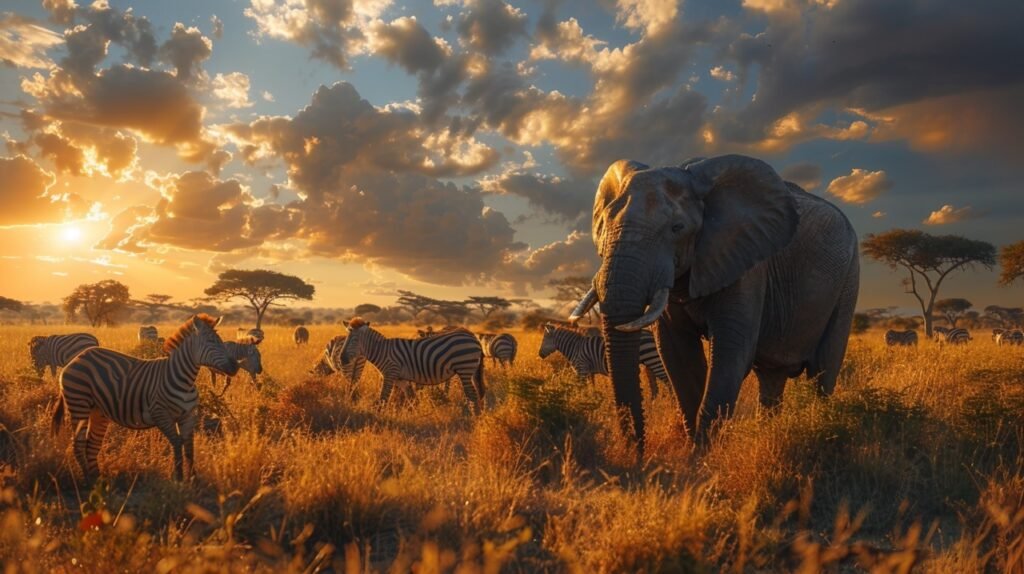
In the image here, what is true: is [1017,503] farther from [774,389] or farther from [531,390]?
[531,390]

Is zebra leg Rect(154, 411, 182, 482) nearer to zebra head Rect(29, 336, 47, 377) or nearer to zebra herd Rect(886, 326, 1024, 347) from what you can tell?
zebra head Rect(29, 336, 47, 377)

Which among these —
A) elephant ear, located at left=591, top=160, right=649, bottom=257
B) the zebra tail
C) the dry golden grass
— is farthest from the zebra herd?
the zebra tail

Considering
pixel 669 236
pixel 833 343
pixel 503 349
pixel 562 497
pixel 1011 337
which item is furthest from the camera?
pixel 1011 337

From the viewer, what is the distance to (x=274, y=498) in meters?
5.09

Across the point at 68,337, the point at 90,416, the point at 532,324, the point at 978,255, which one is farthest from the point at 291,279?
the point at 90,416

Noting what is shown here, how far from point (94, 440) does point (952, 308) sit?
2637 inches

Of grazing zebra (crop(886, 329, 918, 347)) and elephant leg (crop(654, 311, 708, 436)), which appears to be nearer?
elephant leg (crop(654, 311, 708, 436))

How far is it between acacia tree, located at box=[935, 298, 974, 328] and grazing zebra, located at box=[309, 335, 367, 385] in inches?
2239

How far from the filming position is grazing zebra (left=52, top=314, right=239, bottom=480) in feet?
20.7

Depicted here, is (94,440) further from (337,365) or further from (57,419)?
(337,365)

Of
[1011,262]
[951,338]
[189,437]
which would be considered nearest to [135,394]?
[189,437]

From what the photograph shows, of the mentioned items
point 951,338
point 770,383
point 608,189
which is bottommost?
point 951,338

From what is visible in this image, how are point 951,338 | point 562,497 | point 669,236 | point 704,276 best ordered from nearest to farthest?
point 562,497 < point 669,236 < point 704,276 < point 951,338

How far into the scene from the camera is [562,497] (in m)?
5.36
